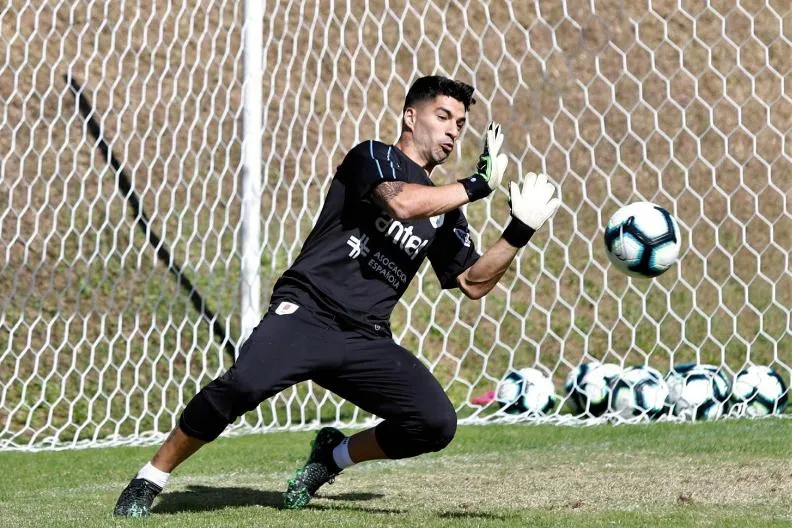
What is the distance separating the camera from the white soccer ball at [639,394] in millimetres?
8281

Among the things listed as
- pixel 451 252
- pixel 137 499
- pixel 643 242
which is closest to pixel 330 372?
pixel 451 252

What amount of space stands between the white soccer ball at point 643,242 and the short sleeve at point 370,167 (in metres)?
1.11

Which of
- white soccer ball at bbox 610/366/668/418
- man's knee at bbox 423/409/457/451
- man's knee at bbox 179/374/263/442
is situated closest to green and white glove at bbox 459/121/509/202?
man's knee at bbox 423/409/457/451

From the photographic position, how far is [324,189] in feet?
38.1

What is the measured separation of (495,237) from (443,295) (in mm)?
1117

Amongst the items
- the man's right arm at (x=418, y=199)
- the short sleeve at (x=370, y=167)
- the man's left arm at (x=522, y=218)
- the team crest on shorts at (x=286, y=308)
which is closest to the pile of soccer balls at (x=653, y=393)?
the man's left arm at (x=522, y=218)

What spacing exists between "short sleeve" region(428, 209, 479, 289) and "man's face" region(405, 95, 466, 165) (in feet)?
1.01

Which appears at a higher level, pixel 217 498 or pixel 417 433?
pixel 417 433

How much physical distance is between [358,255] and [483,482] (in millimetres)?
1496

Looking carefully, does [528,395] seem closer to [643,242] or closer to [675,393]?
[675,393]

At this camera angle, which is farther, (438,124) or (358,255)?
(438,124)

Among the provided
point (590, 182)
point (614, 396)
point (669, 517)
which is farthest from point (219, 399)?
point (590, 182)

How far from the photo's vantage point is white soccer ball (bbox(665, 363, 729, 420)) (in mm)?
8195

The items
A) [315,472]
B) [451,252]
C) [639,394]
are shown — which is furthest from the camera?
[639,394]
